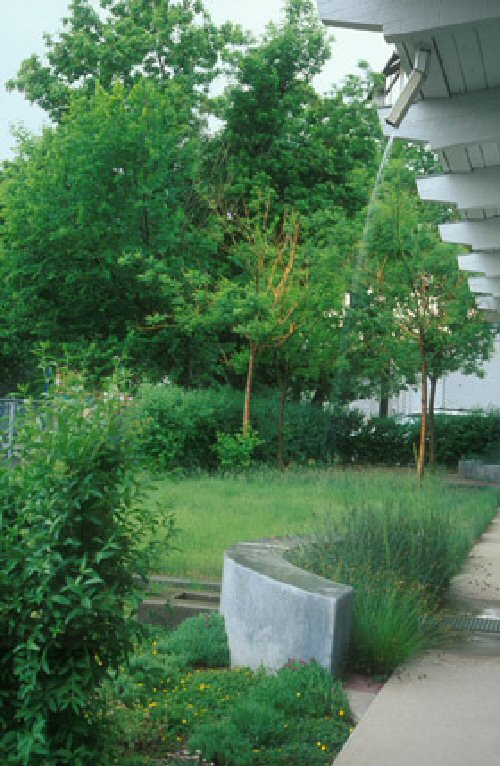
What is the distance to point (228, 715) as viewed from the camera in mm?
5125

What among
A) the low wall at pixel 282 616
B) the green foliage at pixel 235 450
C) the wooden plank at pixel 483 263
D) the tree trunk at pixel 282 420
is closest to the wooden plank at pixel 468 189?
the wooden plank at pixel 483 263

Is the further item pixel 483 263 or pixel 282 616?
pixel 483 263

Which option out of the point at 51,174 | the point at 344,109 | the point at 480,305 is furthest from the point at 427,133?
the point at 344,109

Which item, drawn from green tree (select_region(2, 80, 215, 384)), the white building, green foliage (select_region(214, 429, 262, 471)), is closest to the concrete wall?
green tree (select_region(2, 80, 215, 384))

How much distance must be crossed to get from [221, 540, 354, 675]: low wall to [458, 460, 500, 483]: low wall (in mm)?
16376

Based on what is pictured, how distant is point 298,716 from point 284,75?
87.7 feet

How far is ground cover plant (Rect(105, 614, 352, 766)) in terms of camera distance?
15.1 ft

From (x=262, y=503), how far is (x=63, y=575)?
1016 centimetres

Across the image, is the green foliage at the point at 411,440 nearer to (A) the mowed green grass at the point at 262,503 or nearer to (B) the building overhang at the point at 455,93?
(A) the mowed green grass at the point at 262,503

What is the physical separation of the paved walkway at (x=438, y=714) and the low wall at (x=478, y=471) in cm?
1544

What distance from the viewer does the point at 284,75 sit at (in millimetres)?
29812

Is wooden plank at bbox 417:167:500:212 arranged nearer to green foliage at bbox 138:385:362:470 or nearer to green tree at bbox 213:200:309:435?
green foliage at bbox 138:385:362:470

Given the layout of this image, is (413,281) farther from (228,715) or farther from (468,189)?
(228,715)

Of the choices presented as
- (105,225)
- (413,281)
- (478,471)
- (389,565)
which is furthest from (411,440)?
(389,565)
